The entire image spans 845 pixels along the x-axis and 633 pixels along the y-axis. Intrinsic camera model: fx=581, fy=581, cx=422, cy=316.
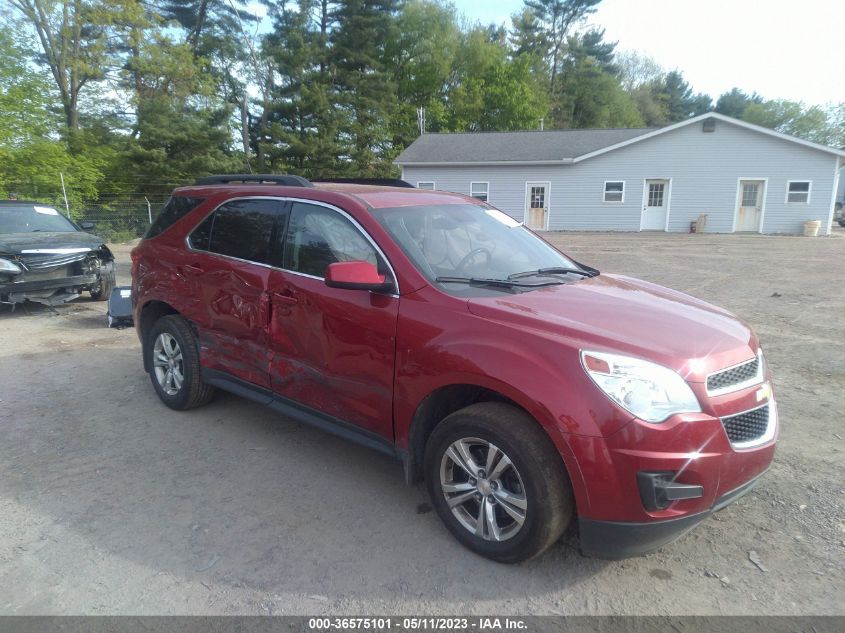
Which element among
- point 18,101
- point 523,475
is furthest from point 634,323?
point 18,101

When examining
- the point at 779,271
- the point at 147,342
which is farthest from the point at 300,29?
the point at 147,342

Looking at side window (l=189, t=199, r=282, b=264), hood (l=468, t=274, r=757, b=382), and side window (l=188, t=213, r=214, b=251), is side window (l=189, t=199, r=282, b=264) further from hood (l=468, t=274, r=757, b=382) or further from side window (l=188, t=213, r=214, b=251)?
hood (l=468, t=274, r=757, b=382)

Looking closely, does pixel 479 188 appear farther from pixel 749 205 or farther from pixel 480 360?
pixel 480 360

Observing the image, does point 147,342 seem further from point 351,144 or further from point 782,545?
point 351,144

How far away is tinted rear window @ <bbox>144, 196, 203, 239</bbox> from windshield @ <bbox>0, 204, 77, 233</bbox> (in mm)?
5835

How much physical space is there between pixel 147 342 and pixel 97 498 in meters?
1.87

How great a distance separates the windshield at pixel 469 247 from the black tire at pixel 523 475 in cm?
82

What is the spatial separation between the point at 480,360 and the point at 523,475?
571mm

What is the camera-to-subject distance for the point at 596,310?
121 inches

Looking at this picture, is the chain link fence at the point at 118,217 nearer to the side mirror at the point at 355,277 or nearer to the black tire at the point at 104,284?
the black tire at the point at 104,284

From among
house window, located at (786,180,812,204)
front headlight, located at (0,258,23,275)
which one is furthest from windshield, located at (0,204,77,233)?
house window, located at (786,180,812,204)

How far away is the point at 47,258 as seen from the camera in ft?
28.0

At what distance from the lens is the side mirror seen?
316 centimetres

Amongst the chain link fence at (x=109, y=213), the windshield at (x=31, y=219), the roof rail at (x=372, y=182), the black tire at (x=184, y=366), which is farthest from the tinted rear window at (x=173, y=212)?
the chain link fence at (x=109, y=213)
